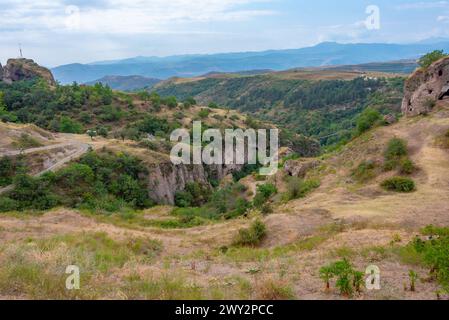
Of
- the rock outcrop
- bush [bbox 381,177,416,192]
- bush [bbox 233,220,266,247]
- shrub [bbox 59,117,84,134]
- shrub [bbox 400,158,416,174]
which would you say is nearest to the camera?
bush [bbox 233,220,266,247]

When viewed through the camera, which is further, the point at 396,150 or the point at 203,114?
the point at 203,114

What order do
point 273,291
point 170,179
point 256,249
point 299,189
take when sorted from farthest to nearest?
point 170,179
point 299,189
point 256,249
point 273,291

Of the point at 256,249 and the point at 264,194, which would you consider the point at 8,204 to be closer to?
the point at 264,194

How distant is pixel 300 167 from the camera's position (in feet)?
115

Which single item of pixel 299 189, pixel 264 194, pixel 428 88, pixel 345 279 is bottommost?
pixel 264 194

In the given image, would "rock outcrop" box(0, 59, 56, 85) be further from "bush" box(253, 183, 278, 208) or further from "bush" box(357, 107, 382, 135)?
"bush" box(357, 107, 382, 135)

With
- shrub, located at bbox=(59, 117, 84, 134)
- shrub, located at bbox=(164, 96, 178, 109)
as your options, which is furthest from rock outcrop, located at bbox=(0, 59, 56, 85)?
shrub, located at bbox=(59, 117, 84, 134)

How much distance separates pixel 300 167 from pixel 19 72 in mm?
74856

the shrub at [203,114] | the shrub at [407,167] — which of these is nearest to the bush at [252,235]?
the shrub at [407,167]

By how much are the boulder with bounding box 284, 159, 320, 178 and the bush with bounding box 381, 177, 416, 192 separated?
10185 mm

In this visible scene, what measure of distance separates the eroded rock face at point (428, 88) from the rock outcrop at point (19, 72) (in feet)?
237

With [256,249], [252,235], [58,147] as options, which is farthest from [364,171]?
[58,147]

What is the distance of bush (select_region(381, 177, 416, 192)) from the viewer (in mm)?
23347

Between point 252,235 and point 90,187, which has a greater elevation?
point 252,235
